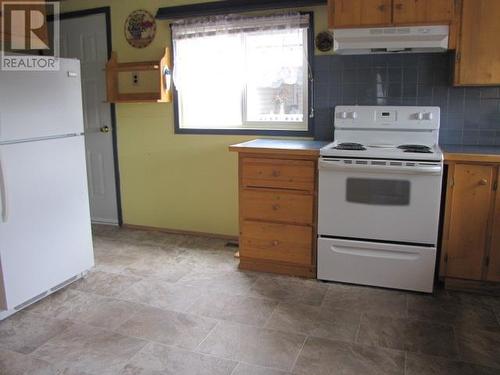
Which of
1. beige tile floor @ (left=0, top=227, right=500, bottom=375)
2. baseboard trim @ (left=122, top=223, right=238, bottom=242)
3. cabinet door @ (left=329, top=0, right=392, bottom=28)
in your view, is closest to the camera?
beige tile floor @ (left=0, top=227, right=500, bottom=375)

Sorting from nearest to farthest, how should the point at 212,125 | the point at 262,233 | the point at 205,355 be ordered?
the point at 205,355, the point at 262,233, the point at 212,125

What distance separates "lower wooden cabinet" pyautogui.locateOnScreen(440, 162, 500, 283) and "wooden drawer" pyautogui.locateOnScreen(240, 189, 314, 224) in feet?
2.87

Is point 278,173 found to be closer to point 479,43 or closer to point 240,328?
point 240,328

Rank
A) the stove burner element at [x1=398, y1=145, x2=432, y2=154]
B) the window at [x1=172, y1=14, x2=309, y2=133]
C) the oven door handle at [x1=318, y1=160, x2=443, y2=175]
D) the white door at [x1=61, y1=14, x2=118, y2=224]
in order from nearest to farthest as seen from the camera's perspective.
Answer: the oven door handle at [x1=318, y1=160, x2=443, y2=175] → the stove burner element at [x1=398, y1=145, x2=432, y2=154] → the window at [x1=172, y1=14, x2=309, y2=133] → the white door at [x1=61, y1=14, x2=118, y2=224]

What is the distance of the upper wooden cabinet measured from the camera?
2.90 m

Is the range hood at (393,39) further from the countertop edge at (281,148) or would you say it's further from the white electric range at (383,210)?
the countertop edge at (281,148)

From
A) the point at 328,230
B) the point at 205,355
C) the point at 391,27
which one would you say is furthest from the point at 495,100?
the point at 205,355

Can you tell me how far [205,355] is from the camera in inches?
90.3

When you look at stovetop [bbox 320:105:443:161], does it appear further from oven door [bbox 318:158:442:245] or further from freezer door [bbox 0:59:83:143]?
freezer door [bbox 0:59:83:143]

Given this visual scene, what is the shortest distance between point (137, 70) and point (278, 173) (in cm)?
173

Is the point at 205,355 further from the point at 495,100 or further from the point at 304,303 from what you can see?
the point at 495,100

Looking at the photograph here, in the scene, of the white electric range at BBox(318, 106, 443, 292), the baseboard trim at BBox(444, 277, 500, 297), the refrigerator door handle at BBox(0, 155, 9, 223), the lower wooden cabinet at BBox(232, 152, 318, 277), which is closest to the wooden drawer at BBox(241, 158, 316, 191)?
the lower wooden cabinet at BBox(232, 152, 318, 277)

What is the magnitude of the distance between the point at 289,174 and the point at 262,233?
47 centimetres

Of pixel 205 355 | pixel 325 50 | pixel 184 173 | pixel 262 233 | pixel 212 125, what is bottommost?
pixel 205 355
